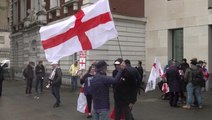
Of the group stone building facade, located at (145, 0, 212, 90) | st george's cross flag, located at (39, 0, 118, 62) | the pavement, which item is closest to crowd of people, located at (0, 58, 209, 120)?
the pavement

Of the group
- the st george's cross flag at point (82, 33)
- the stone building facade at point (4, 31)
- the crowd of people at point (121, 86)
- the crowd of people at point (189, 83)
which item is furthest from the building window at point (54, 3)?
the stone building facade at point (4, 31)

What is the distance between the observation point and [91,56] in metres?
25.5

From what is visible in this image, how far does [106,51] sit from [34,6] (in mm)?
13938

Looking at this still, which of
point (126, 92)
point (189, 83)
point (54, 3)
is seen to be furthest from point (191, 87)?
point (54, 3)

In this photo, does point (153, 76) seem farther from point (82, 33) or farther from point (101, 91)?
point (101, 91)

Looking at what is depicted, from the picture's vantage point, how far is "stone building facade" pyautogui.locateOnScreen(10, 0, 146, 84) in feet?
85.9

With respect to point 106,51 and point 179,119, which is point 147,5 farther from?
point 179,119

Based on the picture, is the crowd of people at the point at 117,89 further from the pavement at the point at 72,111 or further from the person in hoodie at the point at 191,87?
the person in hoodie at the point at 191,87

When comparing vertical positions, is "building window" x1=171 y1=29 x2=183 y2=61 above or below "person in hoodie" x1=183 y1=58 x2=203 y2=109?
above

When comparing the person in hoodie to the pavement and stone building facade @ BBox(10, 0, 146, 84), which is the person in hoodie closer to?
the pavement

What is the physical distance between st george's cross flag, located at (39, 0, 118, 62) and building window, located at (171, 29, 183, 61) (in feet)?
48.5

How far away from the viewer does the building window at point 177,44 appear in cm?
2506

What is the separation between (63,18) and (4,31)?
46793mm

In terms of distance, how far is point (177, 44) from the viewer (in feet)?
83.3
